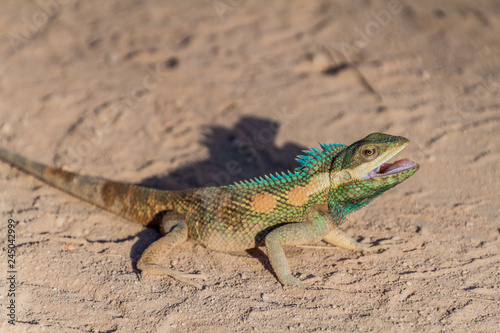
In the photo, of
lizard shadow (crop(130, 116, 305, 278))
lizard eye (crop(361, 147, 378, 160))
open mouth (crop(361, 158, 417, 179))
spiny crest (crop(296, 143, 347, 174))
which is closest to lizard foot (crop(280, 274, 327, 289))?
spiny crest (crop(296, 143, 347, 174))

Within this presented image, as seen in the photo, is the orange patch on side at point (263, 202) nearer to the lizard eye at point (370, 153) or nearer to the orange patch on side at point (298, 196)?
the orange patch on side at point (298, 196)

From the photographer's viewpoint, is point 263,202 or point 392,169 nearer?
point 392,169

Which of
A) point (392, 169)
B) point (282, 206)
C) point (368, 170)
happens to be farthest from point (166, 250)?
point (392, 169)

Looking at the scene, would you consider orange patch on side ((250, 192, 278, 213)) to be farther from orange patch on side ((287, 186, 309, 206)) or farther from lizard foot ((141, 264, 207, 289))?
lizard foot ((141, 264, 207, 289))

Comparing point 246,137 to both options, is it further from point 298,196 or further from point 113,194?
point 298,196

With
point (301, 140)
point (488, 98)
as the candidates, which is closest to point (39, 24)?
point (301, 140)

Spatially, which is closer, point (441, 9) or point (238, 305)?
point (238, 305)

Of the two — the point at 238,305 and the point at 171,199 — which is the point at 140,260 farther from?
the point at 238,305
